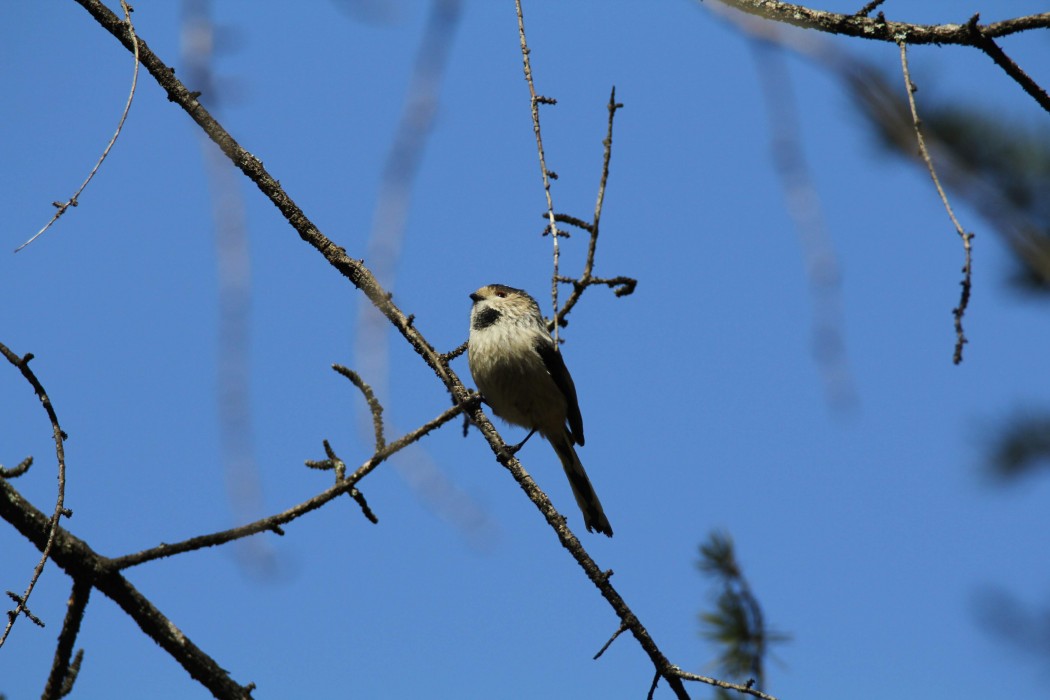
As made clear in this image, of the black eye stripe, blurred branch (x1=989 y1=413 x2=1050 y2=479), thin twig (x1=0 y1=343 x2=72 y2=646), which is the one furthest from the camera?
the black eye stripe

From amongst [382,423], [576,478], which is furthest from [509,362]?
[382,423]

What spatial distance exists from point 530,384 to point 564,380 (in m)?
A: 0.30

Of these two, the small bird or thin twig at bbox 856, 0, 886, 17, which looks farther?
the small bird

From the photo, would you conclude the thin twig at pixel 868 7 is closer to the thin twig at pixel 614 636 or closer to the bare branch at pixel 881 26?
the bare branch at pixel 881 26

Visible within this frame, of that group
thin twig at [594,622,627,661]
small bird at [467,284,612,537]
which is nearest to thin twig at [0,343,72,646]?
thin twig at [594,622,627,661]

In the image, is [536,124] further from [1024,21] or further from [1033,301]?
[1033,301]

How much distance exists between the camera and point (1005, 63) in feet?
9.64

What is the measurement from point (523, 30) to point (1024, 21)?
1.51 m

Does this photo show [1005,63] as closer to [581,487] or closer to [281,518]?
[281,518]

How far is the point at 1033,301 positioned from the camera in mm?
4855

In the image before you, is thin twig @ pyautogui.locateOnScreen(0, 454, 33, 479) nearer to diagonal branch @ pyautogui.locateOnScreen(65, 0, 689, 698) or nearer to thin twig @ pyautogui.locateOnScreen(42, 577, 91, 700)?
thin twig @ pyautogui.locateOnScreen(42, 577, 91, 700)

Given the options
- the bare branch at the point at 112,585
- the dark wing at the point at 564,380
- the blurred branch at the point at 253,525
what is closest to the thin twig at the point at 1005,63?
the blurred branch at the point at 253,525

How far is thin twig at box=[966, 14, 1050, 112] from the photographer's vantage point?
291 cm

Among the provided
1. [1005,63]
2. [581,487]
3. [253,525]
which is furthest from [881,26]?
[581,487]
